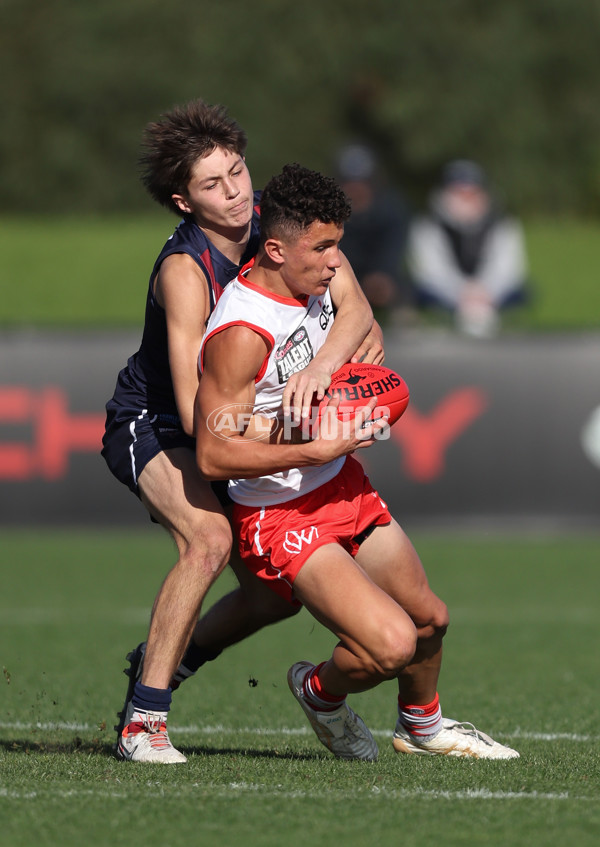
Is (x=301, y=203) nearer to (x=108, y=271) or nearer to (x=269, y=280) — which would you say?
(x=269, y=280)

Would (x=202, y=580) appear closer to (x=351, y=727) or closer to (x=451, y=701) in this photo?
(x=351, y=727)

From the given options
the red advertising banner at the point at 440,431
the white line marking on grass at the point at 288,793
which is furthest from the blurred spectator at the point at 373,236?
the white line marking on grass at the point at 288,793

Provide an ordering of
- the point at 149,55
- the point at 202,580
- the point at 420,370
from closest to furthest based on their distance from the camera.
Answer: the point at 202,580 < the point at 420,370 < the point at 149,55

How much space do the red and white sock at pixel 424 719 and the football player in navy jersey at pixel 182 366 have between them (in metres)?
0.94

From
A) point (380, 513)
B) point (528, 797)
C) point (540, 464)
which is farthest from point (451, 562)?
point (528, 797)

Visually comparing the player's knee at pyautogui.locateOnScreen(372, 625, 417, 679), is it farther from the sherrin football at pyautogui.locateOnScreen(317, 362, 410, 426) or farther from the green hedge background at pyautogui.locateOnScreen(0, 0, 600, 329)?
the green hedge background at pyautogui.locateOnScreen(0, 0, 600, 329)

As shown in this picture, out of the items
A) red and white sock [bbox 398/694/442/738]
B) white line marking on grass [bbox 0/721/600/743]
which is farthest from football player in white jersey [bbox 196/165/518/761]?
white line marking on grass [bbox 0/721/600/743]

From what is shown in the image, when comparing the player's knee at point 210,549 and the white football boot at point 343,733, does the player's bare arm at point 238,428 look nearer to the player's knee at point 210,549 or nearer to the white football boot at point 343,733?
the player's knee at point 210,549

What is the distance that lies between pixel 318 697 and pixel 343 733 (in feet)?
0.56

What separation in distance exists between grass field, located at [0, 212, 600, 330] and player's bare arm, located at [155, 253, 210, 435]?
52.8ft

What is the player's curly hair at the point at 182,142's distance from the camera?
5.36 m

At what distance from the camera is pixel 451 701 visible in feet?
22.3

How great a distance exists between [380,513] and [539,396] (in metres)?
8.00

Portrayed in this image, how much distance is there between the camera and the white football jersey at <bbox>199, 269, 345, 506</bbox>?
5.04 metres
